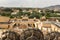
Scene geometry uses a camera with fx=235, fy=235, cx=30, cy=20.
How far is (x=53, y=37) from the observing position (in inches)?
345

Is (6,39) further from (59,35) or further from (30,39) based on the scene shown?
(59,35)

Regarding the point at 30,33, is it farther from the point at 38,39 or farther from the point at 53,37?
the point at 53,37

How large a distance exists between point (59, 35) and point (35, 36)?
89cm

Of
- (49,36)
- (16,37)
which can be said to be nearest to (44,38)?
(49,36)

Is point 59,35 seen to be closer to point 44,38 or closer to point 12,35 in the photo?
point 44,38

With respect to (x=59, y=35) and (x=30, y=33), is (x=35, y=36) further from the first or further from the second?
(x=59, y=35)

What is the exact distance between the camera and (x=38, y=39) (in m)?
8.49

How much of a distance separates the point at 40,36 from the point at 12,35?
3.40 ft

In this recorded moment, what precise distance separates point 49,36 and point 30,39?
2.68 ft

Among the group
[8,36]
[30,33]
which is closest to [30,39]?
[30,33]

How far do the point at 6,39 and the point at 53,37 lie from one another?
5.79ft

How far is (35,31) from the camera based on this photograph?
28.5 ft

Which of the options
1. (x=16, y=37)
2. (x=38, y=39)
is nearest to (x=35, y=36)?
(x=38, y=39)

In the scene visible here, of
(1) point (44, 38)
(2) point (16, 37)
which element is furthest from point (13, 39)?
(1) point (44, 38)
